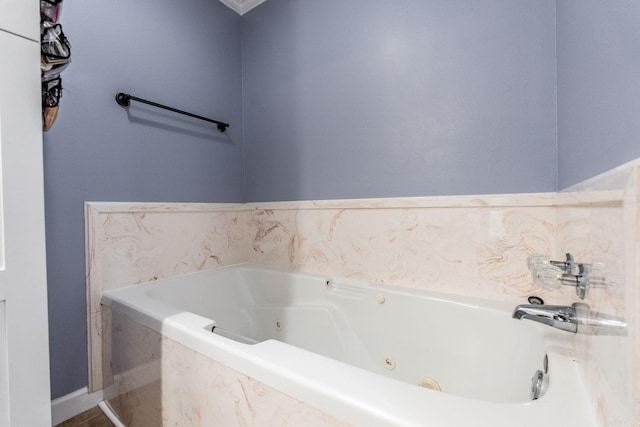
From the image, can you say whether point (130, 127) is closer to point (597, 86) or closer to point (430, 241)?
point (430, 241)

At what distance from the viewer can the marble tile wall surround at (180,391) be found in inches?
21.8

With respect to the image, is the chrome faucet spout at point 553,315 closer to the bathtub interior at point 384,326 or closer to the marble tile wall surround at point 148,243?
the bathtub interior at point 384,326

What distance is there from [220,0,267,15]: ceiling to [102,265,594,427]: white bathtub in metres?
1.62

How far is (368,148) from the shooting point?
1.28m

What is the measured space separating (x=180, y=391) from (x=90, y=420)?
0.66 metres

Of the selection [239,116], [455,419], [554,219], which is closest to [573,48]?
[554,219]

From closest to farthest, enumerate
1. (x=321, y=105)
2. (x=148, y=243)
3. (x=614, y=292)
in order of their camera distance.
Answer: (x=614, y=292), (x=148, y=243), (x=321, y=105)

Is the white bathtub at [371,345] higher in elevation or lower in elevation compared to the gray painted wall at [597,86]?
lower

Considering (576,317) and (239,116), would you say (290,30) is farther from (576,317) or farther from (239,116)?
(576,317)

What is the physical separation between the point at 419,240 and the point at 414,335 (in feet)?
1.23

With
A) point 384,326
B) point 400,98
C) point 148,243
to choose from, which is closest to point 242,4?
point 400,98

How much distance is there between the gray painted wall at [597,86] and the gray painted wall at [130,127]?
61.5 inches

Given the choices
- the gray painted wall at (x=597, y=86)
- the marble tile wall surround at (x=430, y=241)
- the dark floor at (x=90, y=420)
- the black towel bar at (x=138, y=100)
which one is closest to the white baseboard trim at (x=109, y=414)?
the dark floor at (x=90, y=420)

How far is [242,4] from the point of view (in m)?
1.71
